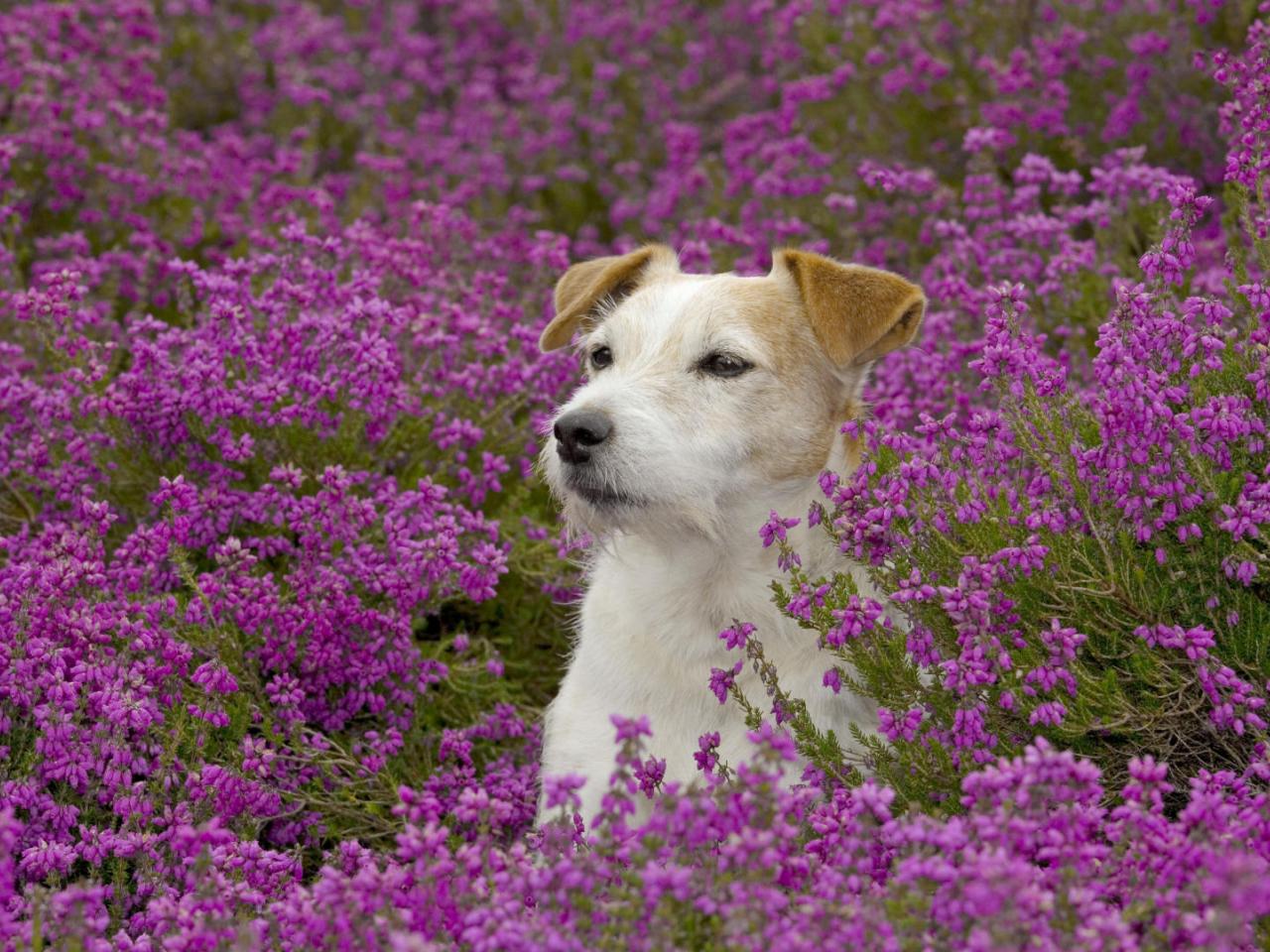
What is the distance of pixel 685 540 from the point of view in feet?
12.4

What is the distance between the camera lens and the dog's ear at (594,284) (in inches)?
174

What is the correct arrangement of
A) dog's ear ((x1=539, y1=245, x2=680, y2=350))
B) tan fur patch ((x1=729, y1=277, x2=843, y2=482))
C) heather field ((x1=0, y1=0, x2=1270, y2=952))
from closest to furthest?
1. heather field ((x1=0, y1=0, x2=1270, y2=952))
2. tan fur patch ((x1=729, y1=277, x2=843, y2=482))
3. dog's ear ((x1=539, y1=245, x2=680, y2=350))

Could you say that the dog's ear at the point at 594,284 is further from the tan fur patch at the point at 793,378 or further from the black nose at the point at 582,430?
the black nose at the point at 582,430

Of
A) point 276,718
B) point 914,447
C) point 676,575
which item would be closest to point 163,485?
point 276,718

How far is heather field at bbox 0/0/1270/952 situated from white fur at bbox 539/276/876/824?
0.10 metres

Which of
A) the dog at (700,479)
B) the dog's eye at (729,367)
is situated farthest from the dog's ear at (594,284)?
the dog's eye at (729,367)

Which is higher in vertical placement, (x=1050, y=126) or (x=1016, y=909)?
(x=1016, y=909)

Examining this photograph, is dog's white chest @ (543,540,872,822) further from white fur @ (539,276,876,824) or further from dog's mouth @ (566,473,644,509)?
dog's mouth @ (566,473,644,509)

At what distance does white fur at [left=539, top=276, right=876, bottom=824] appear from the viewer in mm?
3604

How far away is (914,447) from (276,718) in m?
1.79

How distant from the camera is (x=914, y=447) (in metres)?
3.84

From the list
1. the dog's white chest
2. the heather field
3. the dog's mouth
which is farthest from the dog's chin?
the heather field

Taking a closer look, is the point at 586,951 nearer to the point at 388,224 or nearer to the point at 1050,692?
the point at 1050,692

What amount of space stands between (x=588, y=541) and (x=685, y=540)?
42 centimetres
